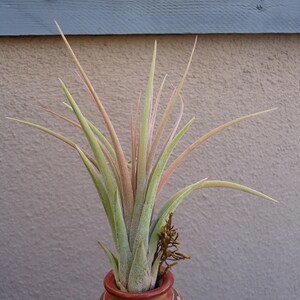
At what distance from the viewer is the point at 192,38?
6.30ft

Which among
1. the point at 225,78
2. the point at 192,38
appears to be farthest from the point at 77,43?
the point at 225,78

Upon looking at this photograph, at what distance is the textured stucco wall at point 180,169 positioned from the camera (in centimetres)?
191

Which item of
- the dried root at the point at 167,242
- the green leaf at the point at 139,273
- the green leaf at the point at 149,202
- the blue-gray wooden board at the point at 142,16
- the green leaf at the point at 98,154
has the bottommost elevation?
the green leaf at the point at 139,273

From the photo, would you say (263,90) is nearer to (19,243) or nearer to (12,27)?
(12,27)

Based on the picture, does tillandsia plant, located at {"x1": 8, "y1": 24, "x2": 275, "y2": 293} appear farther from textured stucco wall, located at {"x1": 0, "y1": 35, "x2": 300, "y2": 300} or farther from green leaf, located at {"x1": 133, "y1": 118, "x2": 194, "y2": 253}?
textured stucco wall, located at {"x1": 0, "y1": 35, "x2": 300, "y2": 300}

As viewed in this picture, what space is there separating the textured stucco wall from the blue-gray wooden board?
0.06m

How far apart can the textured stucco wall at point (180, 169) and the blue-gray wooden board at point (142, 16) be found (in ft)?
0.21

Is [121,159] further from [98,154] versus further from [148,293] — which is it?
[148,293]

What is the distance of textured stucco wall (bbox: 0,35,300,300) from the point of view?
191 cm

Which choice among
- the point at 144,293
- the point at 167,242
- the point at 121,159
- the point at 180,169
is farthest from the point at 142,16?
the point at 144,293

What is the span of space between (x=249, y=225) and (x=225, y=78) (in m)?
0.68

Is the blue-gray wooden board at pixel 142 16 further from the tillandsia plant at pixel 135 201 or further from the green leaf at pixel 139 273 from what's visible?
the green leaf at pixel 139 273

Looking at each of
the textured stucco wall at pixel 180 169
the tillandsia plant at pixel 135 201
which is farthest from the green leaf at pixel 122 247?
the textured stucco wall at pixel 180 169

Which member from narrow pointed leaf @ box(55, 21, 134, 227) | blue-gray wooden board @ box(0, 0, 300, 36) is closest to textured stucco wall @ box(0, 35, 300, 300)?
blue-gray wooden board @ box(0, 0, 300, 36)
